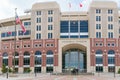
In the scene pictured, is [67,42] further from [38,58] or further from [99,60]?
[99,60]

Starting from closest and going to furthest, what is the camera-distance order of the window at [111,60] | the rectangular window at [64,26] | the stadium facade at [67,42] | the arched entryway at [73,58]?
the window at [111,60] < the stadium facade at [67,42] < the arched entryway at [73,58] < the rectangular window at [64,26]

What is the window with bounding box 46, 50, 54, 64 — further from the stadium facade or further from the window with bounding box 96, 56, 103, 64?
the window with bounding box 96, 56, 103, 64

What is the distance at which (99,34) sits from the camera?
108m

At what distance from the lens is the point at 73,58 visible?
10956 centimetres

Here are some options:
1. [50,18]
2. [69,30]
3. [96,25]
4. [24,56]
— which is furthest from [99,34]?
[24,56]

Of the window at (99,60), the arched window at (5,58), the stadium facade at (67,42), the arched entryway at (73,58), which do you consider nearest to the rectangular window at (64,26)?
the stadium facade at (67,42)

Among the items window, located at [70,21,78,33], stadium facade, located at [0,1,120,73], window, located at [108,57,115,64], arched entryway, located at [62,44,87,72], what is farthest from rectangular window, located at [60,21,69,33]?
window, located at [108,57,115,64]

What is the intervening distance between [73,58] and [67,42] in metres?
8.48

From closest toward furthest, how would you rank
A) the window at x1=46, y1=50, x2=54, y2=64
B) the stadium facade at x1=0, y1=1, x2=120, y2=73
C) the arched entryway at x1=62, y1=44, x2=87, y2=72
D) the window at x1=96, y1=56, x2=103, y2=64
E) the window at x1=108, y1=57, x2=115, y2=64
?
the window at x1=96, y1=56, x2=103, y2=64, the window at x1=108, y1=57, x2=115, y2=64, the stadium facade at x1=0, y1=1, x2=120, y2=73, the window at x1=46, y1=50, x2=54, y2=64, the arched entryway at x1=62, y1=44, x2=87, y2=72

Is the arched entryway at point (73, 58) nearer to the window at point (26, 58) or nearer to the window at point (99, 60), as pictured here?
the window at point (99, 60)

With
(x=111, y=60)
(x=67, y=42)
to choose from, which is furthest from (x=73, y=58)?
(x=111, y=60)

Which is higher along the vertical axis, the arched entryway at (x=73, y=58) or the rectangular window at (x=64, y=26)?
the rectangular window at (x=64, y=26)

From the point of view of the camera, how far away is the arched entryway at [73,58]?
108562mm

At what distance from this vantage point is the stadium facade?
338 feet
